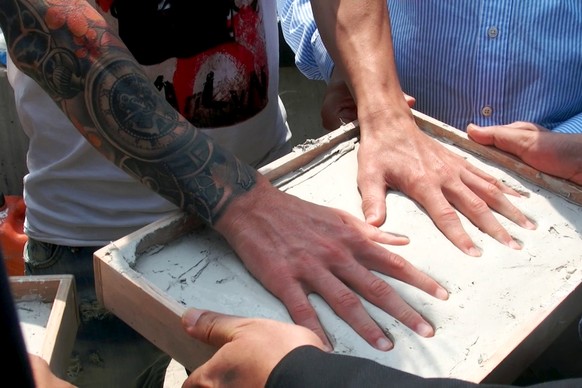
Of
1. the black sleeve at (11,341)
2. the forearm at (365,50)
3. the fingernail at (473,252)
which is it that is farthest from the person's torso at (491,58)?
the black sleeve at (11,341)

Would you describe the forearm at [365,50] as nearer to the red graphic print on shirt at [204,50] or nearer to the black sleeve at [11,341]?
the red graphic print on shirt at [204,50]

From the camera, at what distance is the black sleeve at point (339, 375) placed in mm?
1004

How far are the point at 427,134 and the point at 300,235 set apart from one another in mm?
591

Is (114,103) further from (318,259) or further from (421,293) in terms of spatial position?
(421,293)

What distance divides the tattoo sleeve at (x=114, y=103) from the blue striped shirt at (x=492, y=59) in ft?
2.51

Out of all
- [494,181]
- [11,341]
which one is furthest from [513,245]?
[11,341]

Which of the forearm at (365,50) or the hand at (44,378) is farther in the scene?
the forearm at (365,50)

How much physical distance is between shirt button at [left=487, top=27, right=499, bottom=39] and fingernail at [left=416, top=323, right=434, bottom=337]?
35.6 inches

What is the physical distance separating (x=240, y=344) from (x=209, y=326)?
0.25 ft

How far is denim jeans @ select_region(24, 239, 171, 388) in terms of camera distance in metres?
1.77

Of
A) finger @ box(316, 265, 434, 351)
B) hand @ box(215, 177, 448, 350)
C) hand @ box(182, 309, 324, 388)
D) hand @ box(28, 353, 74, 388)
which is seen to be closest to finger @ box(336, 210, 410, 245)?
hand @ box(215, 177, 448, 350)

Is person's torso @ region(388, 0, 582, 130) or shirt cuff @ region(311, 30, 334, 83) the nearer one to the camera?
person's torso @ region(388, 0, 582, 130)

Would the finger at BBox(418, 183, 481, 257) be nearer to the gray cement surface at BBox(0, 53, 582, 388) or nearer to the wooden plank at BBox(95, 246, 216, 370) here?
the gray cement surface at BBox(0, 53, 582, 388)

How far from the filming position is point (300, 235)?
136 centimetres
